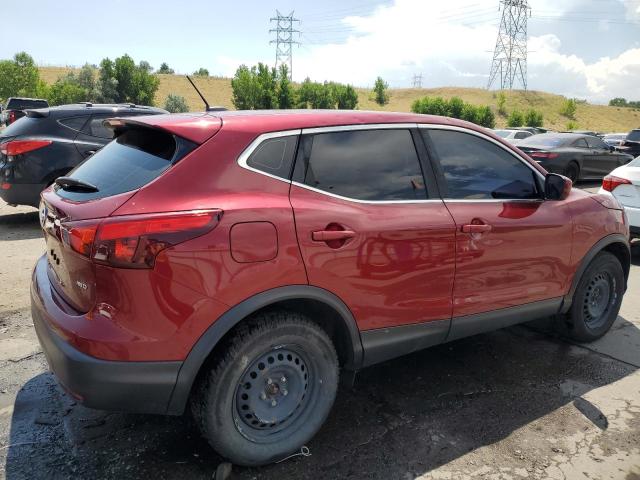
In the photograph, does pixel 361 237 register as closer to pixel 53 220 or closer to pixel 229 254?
pixel 229 254

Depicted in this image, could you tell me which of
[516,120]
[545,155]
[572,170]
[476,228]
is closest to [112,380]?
[476,228]

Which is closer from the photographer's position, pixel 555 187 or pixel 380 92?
pixel 555 187

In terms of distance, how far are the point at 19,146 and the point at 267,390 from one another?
620cm

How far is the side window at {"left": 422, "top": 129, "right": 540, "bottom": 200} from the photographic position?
323 cm

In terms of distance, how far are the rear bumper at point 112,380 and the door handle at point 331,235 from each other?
0.85 metres

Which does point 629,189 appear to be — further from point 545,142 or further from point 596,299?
point 545,142

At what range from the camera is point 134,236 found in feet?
7.17

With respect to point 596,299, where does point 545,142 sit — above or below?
above

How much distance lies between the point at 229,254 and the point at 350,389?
5.10 feet

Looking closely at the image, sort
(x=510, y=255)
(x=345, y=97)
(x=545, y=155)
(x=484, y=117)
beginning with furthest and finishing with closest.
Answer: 1. (x=345, y=97)
2. (x=484, y=117)
3. (x=545, y=155)
4. (x=510, y=255)

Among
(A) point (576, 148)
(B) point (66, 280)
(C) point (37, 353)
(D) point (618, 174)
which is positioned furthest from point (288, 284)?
(A) point (576, 148)

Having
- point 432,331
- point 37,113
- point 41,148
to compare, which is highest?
point 37,113

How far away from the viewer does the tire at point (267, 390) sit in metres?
2.42

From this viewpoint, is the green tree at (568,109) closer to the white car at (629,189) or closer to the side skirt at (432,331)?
the white car at (629,189)
